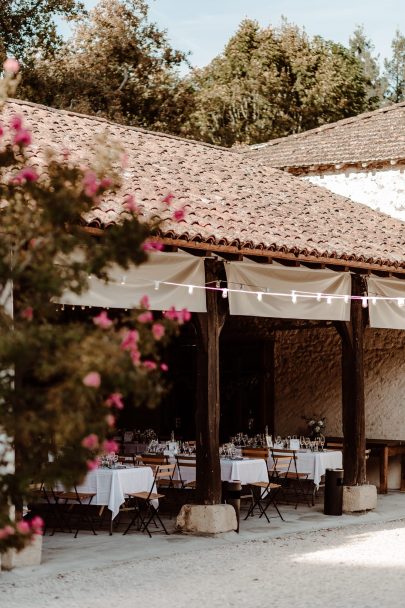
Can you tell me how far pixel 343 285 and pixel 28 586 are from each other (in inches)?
228

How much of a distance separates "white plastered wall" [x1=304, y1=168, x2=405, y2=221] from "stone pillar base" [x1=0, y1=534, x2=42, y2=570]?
35.0 feet

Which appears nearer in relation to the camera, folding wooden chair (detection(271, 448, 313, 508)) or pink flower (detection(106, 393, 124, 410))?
pink flower (detection(106, 393, 124, 410))

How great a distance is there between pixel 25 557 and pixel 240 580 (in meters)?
1.89

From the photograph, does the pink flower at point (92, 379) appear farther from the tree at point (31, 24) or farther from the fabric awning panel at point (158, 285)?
the tree at point (31, 24)

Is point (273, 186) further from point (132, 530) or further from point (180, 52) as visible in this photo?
point (180, 52)

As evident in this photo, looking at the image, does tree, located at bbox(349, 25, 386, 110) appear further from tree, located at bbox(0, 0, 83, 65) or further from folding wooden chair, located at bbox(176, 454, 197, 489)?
folding wooden chair, located at bbox(176, 454, 197, 489)

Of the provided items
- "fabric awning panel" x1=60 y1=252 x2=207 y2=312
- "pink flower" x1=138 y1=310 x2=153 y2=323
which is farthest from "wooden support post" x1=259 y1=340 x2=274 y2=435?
"pink flower" x1=138 y1=310 x2=153 y2=323

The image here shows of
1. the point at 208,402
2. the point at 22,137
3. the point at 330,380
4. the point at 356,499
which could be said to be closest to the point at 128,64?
the point at 330,380

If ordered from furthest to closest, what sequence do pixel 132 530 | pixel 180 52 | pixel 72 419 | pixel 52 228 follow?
1. pixel 180 52
2. pixel 132 530
3. pixel 52 228
4. pixel 72 419

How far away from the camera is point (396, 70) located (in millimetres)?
40594

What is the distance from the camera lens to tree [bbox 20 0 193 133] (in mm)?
28891

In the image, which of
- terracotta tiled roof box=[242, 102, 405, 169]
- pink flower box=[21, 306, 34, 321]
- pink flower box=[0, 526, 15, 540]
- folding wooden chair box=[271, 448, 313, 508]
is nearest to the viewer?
pink flower box=[0, 526, 15, 540]

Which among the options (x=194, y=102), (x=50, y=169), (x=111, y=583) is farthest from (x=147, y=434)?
(x=194, y=102)

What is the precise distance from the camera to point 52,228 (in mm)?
4590
